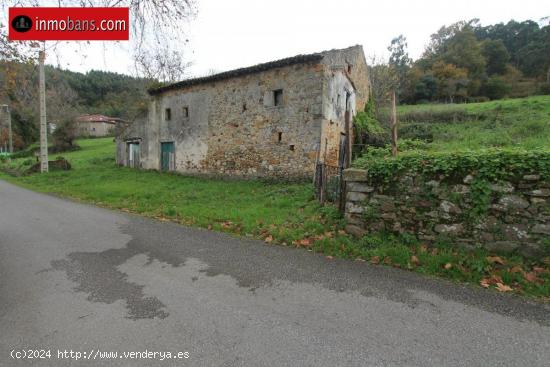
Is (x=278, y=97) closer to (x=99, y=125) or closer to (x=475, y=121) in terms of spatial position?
(x=475, y=121)

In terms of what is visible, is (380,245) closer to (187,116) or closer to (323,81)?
(323,81)

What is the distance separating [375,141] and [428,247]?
11418 millimetres

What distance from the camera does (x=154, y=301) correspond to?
124 inches

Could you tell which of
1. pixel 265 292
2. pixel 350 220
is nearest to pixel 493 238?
pixel 350 220

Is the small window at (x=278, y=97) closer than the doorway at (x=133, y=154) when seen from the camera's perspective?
Yes

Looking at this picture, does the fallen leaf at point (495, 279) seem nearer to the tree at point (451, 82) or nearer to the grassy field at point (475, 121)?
the grassy field at point (475, 121)

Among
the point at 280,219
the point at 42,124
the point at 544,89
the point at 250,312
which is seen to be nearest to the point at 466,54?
the point at 544,89

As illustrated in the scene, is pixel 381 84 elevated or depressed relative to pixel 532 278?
elevated

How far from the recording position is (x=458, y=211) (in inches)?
167

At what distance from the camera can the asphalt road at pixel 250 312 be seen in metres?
2.31

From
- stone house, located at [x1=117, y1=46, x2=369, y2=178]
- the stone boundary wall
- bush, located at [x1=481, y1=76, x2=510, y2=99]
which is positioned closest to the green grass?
the stone boundary wall

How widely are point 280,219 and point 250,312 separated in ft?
11.7

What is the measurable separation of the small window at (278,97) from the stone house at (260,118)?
0.04 m

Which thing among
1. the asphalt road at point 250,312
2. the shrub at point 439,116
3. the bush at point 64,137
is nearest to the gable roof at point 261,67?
the asphalt road at point 250,312
